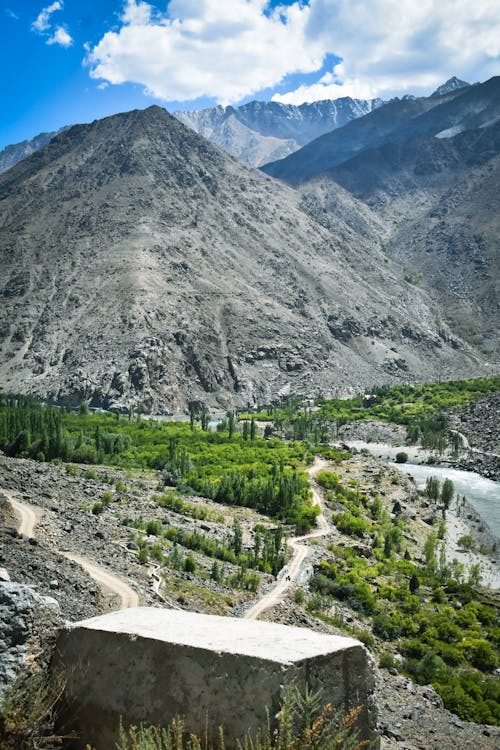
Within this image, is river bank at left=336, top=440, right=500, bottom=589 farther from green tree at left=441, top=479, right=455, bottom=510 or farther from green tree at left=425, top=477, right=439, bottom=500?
green tree at left=425, top=477, right=439, bottom=500

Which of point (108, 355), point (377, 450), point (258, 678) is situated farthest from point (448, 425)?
point (258, 678)

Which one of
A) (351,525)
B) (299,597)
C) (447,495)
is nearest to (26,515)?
(299,597)

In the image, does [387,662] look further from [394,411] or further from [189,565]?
[394,411]

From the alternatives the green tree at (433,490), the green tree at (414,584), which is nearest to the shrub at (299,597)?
the green tree at (414,584)

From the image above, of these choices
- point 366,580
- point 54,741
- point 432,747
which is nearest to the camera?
point 54,741

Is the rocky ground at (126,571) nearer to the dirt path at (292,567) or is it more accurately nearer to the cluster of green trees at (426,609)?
the dirt path at (292,567)

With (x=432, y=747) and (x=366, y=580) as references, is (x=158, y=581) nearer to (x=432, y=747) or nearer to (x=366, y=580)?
(x=432, y=747)
